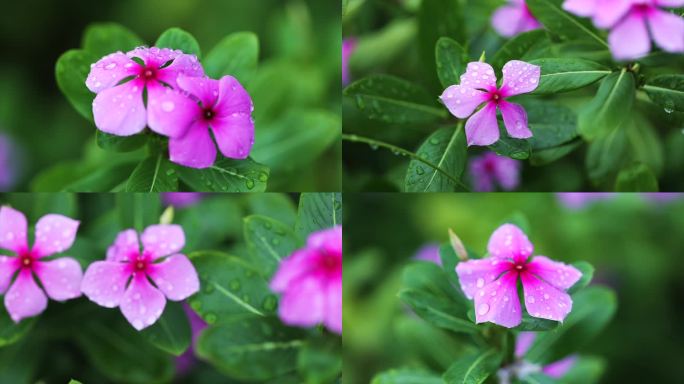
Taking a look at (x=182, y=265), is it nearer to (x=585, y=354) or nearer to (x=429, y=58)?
(x=429, y=58)

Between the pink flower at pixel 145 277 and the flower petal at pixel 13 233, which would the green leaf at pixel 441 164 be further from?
the flower petal at pixel 13 233

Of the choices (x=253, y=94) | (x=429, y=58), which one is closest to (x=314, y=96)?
(x=253, y=94)

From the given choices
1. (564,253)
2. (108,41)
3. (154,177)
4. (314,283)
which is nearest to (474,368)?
(314,283)

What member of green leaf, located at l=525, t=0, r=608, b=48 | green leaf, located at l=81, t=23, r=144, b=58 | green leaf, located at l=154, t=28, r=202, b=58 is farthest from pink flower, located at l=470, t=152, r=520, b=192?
green leaf, located at l=81, t=23, r=144, b=58

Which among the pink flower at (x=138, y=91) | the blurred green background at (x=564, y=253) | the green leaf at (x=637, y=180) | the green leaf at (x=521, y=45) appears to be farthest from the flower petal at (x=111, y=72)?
the blurred green background at (x=564, y=253)

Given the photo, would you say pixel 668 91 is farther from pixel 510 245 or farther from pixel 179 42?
pixel 179 42
